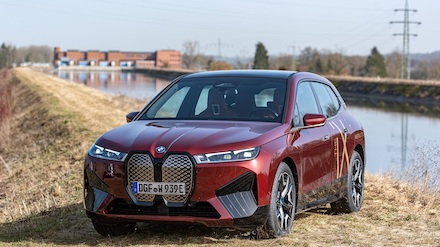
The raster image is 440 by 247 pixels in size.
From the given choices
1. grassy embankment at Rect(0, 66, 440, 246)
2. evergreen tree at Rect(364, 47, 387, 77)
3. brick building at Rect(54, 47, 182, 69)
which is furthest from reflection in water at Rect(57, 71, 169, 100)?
brick building at Rect(54, 47, 182, 69)

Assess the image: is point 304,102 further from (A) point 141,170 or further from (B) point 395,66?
(B) point 395,66

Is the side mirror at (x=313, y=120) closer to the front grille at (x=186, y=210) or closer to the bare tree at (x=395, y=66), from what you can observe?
the front grille at (x=186, y=210)

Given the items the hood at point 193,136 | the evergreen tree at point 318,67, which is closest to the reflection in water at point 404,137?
the hood at point 193,136

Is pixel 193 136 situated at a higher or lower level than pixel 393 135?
higher

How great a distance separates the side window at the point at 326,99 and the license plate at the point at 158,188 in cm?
248

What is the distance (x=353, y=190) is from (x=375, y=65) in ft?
314

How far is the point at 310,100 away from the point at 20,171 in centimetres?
1073

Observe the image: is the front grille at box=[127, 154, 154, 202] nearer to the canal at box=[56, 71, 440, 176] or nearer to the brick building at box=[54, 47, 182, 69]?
the canal at box=[56, 71, 440, 176]

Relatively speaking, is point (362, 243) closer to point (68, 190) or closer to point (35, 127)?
point (68, 190)

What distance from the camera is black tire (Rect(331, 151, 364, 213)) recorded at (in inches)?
352

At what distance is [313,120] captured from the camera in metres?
7.68

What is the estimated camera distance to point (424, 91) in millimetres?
57719

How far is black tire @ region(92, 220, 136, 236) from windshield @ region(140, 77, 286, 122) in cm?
119

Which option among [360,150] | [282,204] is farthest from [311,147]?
[360,150]
